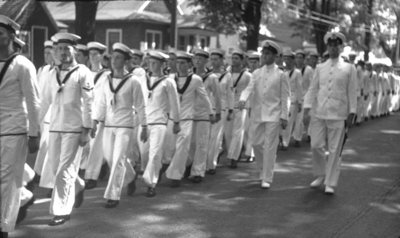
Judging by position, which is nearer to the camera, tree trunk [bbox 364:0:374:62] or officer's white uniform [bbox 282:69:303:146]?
officer's white uniform [bbox 282:69:303:146]

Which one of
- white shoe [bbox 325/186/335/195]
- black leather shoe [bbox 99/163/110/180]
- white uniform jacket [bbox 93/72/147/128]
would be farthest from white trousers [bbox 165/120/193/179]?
white shoe [bbox 325/186/335/195]

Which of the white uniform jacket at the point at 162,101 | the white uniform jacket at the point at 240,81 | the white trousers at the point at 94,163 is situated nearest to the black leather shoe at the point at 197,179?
the white uniform jacket at the point at 162,101

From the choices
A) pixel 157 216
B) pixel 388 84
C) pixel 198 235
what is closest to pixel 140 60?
pixel 157 216

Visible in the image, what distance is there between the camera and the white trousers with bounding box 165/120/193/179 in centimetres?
974

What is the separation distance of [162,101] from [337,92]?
266 centimetres

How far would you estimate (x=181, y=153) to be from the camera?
9.85 m

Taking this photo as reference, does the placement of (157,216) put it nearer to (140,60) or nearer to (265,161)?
(265,161)

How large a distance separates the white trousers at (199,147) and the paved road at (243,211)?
0.89 feet

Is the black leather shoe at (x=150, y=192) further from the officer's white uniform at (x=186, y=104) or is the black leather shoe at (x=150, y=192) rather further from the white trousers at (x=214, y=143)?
the white trousers at (x=214, y=143)

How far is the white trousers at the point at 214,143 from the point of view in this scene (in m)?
11.1

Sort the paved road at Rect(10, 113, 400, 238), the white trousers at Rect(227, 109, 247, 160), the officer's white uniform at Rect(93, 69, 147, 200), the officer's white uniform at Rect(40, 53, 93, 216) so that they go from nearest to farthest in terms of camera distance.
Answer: the paved road at Rect(10, 113, 400, 238) → the officer's white uniform at Rect(40, 53, 93, 216) → the officer's white uniform at Rect(93, 69, 147, 200) → the white trousers at Rect(227, 109, 247, 160)

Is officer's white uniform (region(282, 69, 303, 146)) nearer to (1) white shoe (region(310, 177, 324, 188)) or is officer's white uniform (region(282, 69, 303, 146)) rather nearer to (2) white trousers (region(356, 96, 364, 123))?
(1) white shoe (region(310, 177, 324, 188))

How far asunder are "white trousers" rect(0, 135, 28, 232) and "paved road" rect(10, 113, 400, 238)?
0.59 meters

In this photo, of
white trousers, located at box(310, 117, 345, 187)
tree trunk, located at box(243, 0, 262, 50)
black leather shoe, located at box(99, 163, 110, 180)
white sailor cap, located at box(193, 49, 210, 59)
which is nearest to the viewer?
white trousers, located at box(310, 117, 345, 187)
